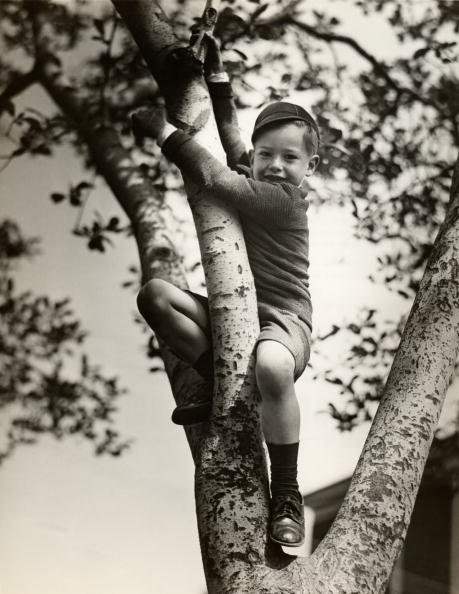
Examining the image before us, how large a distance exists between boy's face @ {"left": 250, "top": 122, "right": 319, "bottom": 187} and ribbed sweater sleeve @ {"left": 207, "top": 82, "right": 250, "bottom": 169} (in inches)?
2.2

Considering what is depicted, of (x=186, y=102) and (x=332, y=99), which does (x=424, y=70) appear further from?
(x=186, y=102)

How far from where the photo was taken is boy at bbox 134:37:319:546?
137 centimetres

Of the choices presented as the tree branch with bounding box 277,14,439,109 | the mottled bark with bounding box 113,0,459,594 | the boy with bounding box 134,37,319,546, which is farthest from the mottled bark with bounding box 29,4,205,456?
the tree branch with bounding box 277,14,439,109

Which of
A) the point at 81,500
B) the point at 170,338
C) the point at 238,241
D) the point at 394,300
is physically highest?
the point at 394,300

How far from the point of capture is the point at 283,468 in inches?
55.3

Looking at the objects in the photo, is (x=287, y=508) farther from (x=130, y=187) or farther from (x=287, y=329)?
(x=130, y=187)

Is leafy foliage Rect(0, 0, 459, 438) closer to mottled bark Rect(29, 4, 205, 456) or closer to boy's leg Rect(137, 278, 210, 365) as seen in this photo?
mottled bark Rect(29, 4, 205, 456)

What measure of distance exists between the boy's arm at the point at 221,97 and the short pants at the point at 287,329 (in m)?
0.56

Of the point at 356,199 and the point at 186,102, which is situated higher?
the point at 356,199

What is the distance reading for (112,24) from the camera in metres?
2.20

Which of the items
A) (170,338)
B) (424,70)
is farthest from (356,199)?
(170,338)

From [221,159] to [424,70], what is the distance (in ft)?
3.48

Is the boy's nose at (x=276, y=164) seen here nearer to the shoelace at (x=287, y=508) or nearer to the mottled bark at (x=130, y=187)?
the mottled bark at (x=130, y=187)

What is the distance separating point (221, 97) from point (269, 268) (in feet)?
1.96
